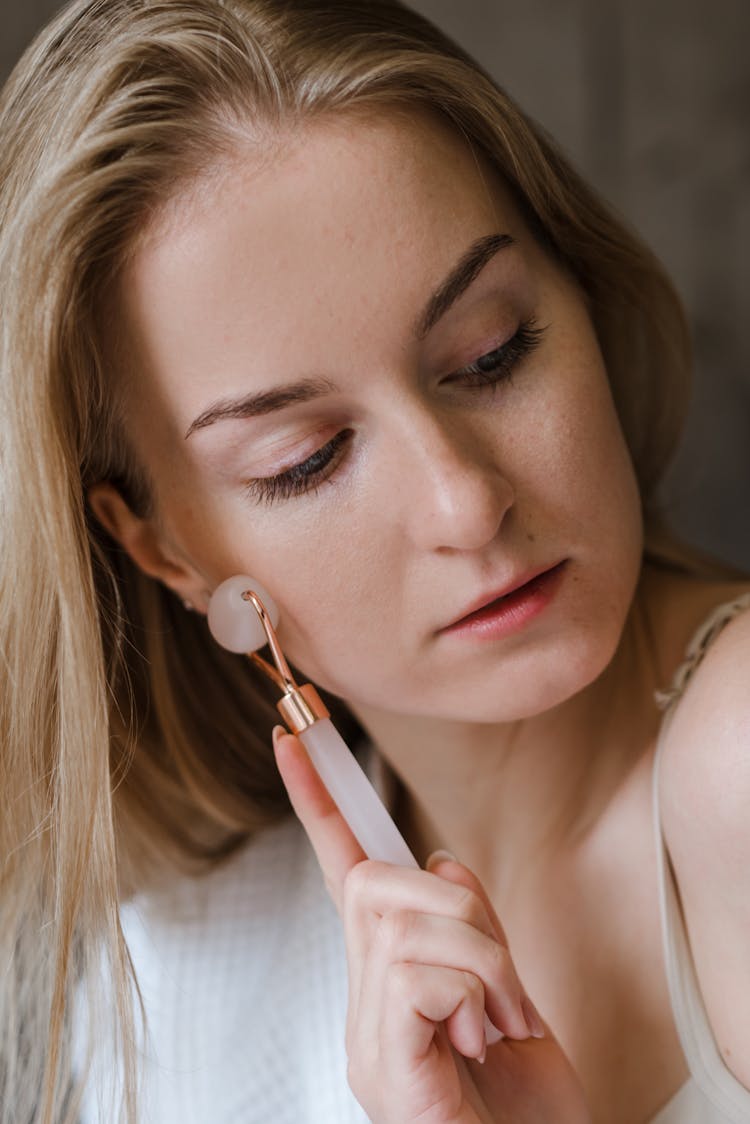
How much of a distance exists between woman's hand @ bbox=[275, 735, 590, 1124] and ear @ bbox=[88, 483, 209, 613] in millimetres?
210

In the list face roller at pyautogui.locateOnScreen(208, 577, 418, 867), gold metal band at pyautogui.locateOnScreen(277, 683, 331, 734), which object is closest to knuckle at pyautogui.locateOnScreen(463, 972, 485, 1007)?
face roller at pyautogui.locateOnScreen(208, 577, 418, 867)

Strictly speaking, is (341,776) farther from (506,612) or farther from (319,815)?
(506,612)

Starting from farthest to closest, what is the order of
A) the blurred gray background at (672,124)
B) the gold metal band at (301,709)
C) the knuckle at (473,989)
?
the blurred gray background at (672,124) → the gold metal band at (301,709) → the knuckle at (473,989)

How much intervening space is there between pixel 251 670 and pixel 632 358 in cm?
52

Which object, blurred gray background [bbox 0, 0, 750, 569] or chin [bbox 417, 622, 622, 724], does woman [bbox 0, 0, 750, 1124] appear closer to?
chin [bbox 417, 622, 622, 724]

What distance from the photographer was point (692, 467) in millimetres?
1734

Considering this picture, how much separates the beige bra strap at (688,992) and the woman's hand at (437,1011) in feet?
0.31

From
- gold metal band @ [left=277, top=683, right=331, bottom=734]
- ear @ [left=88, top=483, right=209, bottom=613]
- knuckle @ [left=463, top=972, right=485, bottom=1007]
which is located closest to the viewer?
knuckle @ [left=463, top=972, right=485, bottom=1007]

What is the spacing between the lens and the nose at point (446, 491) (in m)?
0.91

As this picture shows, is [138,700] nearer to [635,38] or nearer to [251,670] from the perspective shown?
[251,670]

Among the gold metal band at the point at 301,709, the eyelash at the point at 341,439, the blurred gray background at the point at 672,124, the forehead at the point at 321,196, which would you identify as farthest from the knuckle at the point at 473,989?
the blurred gray background at the point at 672,124

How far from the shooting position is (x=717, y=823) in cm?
90

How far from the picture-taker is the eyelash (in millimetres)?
953

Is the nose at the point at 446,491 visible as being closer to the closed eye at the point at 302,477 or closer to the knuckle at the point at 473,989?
the closed eye at the point at 302,477
